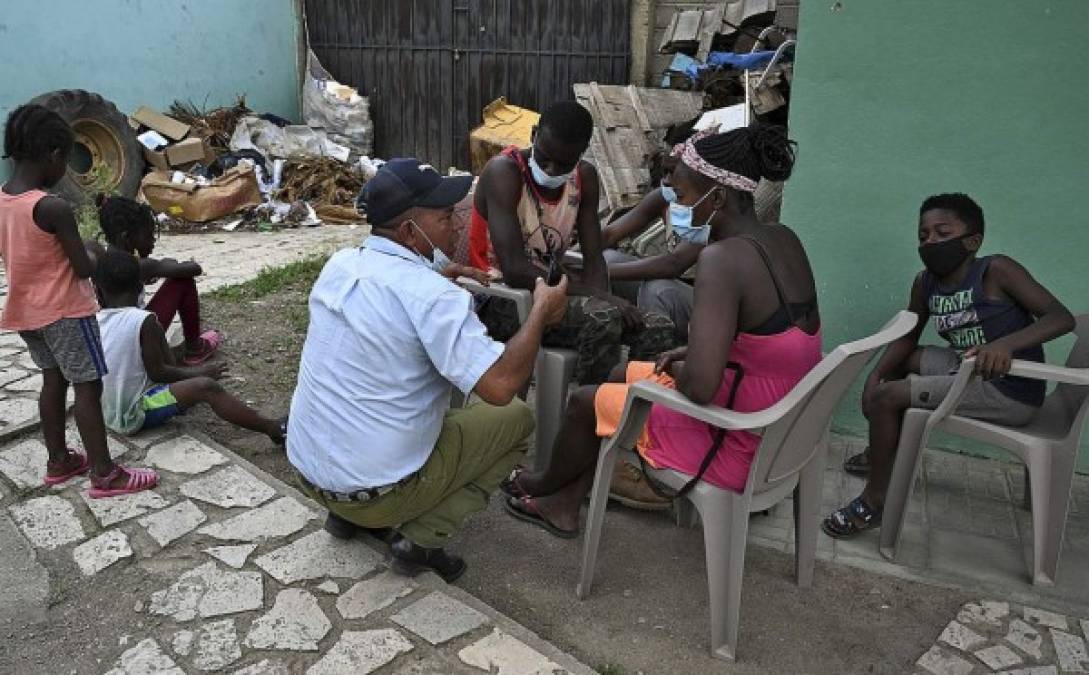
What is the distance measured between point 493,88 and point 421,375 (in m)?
8.04

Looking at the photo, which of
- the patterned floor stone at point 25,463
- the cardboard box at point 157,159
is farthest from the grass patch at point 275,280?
the cardboard box at point 157,159

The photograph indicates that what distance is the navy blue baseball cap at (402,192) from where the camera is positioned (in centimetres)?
262

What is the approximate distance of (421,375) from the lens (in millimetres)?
2713

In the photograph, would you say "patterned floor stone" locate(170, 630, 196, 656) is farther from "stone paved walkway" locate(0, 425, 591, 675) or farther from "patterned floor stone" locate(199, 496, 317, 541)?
"patterned floor stone" locate(199, 496, 317, 541)

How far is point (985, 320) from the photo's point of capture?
3314 mm

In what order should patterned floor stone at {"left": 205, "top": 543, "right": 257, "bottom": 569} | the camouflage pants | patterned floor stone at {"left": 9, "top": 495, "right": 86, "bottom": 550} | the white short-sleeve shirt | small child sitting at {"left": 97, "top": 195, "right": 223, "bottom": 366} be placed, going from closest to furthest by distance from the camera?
1. the white short-sleeve shirt
2. patterned floor stone at {"left": 205, "top": 543, "right": 257, "bottom": 569}
3. patterned floor stone at {"left": 9, "top": 495, "right": 86, "bottom": 550}
4. the camouflage pants
5. small child sitting at {"left": 97, "top": 195, "right": 223, "bottom": 366}

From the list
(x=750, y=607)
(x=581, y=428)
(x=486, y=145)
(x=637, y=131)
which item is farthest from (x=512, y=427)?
(x=486, y=145)

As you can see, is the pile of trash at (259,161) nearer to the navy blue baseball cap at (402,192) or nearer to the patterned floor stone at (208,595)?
the patterned floor stone at (208,595)

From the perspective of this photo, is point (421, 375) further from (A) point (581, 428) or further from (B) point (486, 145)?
(B) point (486, 145)

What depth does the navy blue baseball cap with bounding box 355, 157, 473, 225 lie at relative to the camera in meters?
2.62

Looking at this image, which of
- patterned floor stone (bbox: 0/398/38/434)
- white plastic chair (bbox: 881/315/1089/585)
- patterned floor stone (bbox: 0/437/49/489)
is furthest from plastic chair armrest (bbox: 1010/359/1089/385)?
patterned floor stone (bbox: 0/398/38/434)

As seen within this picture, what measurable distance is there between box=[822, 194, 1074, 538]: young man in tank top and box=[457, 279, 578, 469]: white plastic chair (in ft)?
3.90

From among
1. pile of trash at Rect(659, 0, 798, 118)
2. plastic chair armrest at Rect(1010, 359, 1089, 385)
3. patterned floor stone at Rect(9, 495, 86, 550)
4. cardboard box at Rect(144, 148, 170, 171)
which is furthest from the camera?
cardboard box at Rect(144, 148, 170, 171)

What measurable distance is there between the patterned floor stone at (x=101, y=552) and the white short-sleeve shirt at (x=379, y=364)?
0.83 metres
